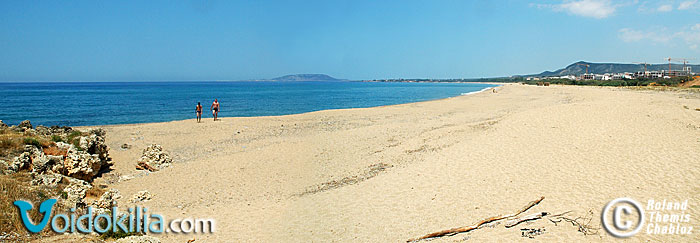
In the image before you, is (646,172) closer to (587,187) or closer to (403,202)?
(587,187)

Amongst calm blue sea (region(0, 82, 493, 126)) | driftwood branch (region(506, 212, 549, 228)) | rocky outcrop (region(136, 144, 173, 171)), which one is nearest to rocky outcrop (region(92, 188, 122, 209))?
rocky outcrop (region(136, 144, 173, 171))

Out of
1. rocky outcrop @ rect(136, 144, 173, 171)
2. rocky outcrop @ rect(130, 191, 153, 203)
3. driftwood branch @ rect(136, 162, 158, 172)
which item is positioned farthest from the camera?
rocky outcrop @ rect(136, 144, 173, 171)

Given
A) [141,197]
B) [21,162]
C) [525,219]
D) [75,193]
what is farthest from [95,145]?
[525,219]

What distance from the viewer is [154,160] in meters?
12.6

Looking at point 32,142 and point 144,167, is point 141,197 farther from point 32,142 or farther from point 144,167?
point 144,167

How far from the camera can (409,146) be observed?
14.1 meters

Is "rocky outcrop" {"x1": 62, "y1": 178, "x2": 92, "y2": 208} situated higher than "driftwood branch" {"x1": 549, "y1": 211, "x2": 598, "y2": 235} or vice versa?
"rocky outcrop" {"x1": 62, "y1": 178, "x2": 92, "y2": 208}

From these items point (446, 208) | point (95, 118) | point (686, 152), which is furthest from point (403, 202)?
point (95, 118)

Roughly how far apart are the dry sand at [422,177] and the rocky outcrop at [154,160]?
0.36 metres

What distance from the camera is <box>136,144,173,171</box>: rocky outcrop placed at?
12258 millimetres

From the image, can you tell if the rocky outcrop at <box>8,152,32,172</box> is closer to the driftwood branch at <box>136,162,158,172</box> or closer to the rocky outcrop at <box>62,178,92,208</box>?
the rocky outcrop at <box>62,178,92,208</box>

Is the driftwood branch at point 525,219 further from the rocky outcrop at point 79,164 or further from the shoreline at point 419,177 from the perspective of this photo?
the rocky outcrop at point 79,164

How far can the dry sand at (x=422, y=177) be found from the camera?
698 cm

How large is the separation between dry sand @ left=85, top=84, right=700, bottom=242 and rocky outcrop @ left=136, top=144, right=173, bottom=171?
0.36 metres
